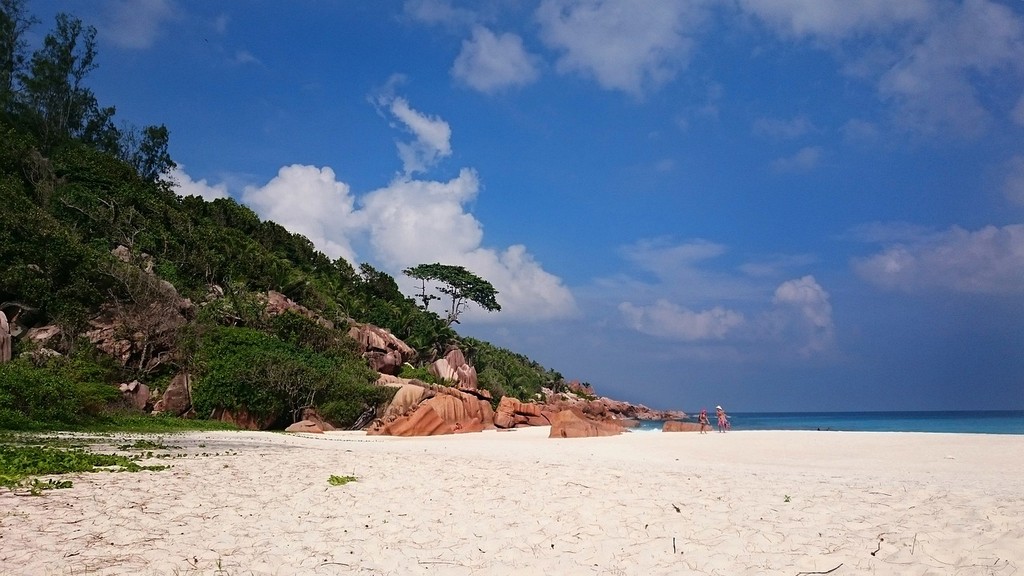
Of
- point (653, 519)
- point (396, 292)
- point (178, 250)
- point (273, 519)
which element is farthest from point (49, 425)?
point (396, 292)

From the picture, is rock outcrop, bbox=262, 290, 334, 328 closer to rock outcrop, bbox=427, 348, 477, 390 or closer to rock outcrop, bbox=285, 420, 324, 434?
rock outcrop, bbox=427, 348, 477, 390

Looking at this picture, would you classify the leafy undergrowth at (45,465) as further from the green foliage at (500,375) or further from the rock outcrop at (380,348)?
the green foliage at (500,375)

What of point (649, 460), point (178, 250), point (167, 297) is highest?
point (178, 250)

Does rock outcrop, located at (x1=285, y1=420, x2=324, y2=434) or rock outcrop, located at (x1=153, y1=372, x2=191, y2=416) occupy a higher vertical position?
rock outcrop, located at (x1=153, y1=372, x2=191, y2=416)

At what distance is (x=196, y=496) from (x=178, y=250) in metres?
36.4

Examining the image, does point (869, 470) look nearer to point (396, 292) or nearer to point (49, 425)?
point (49, 425)

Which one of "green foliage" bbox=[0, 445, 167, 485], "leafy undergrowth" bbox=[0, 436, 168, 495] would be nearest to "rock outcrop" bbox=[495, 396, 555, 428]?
"leafy undergrowth" bbox=[0, 436, 168, 495]

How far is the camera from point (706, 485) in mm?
9930

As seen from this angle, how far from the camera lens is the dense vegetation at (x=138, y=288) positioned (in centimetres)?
2688

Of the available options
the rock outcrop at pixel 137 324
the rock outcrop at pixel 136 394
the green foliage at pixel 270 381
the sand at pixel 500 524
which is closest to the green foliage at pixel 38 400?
the rock outcrop at pixel 136 394

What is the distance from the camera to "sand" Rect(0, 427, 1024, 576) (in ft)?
18.9

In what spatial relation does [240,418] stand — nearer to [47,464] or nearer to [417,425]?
[417,425]

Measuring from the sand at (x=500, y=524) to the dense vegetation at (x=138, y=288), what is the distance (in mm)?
14206

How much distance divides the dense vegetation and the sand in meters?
14.2
